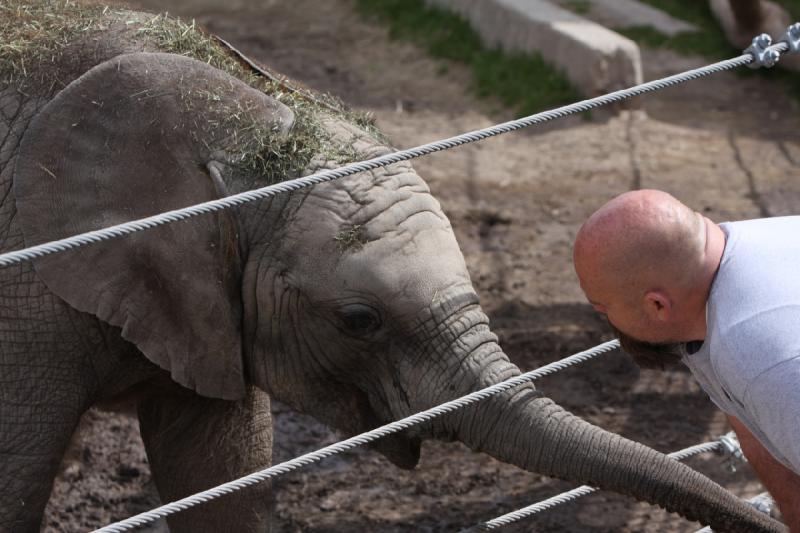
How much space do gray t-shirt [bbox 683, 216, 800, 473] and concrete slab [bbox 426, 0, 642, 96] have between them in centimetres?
585

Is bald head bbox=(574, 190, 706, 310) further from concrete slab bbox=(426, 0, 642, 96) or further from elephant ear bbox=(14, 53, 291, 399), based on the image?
concrete slab bbox=(426, 0, 642, 96)

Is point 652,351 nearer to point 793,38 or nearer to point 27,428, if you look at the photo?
point 793,38

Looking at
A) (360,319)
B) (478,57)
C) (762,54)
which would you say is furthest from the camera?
(478,57)

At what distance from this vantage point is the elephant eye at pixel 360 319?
11.1 feet

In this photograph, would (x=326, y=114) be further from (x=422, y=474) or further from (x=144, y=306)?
(x=422, y=474)

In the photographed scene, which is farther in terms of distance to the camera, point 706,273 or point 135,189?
point 135,189

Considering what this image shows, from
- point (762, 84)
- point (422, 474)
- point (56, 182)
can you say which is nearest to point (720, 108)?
point (762, 84)

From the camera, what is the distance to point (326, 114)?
3.69m

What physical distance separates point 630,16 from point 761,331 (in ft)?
27.0

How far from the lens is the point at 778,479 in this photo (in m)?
2.88

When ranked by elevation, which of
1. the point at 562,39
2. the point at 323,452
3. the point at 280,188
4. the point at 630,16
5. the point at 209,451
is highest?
the point at 280,188

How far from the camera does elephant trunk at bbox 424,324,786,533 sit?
3.15 m

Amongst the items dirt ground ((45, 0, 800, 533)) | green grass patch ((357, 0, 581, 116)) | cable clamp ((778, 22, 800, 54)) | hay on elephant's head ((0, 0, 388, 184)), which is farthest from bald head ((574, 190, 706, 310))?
green grass patch ((357, 0, 581, 116))

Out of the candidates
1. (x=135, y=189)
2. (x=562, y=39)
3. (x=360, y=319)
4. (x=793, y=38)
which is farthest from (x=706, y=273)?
(x=562, y=39)
